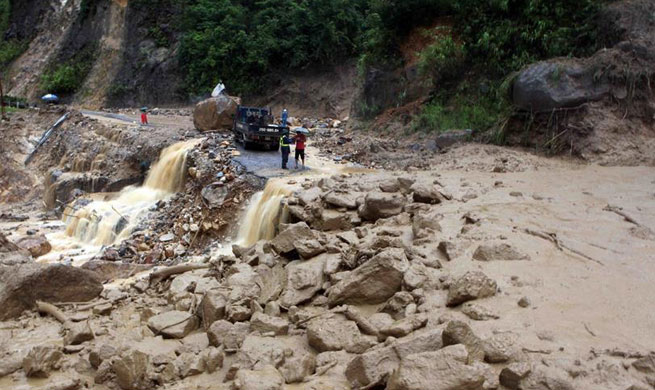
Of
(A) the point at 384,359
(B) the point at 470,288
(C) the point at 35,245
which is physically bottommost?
(C) the point at 35,245

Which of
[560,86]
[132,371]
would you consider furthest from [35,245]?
[560,86]

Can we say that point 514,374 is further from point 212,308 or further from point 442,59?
point 442,59

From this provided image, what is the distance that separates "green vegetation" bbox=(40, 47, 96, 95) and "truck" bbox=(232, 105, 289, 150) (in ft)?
82.6

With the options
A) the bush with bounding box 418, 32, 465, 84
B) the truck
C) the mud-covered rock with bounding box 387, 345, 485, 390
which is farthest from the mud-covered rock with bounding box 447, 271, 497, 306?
the bush with bounding box 418, 32, 465, 84

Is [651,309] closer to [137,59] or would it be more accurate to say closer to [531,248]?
[531,248]

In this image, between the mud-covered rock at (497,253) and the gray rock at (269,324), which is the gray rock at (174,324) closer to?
the gray rock at (269,324)

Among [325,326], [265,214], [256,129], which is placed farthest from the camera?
[256,129]

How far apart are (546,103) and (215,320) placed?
1138 cm

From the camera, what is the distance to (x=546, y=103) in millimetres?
14445

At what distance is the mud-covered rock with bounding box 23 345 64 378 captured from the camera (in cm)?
597

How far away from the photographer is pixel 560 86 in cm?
1431

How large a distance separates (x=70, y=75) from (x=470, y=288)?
38.7 meters

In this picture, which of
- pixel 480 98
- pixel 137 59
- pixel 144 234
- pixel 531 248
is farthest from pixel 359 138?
pixel 137 59

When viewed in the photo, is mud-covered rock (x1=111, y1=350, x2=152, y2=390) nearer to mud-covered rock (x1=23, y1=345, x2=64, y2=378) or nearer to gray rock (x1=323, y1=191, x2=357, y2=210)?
mud-covered rock (x1=23, y1=345, x2=64, y2=378)
